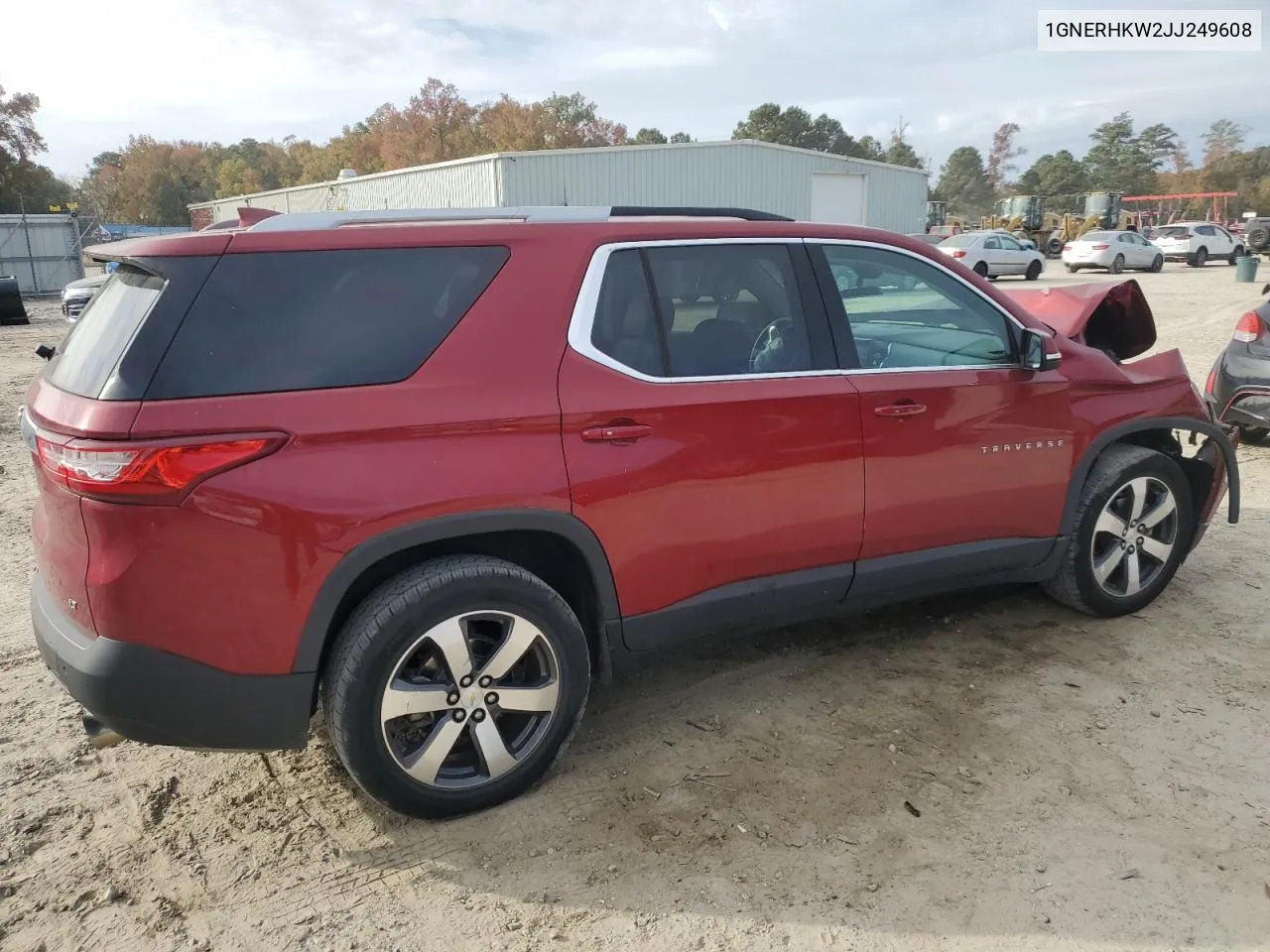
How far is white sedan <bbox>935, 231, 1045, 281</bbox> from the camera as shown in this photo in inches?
1083

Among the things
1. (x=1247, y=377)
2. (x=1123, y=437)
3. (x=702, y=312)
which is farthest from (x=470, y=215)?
(x=1247, y=377)

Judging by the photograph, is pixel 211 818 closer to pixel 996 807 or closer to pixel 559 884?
pixel 559 884

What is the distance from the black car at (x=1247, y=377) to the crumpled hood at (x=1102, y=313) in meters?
2.75

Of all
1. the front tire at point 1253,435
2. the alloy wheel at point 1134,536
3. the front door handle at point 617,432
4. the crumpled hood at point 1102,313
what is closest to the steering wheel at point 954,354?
the crumpled hood at point 1102,313

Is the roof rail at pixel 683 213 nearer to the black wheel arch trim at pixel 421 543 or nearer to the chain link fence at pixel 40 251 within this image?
the black wheel arch trim at pixel 421 543

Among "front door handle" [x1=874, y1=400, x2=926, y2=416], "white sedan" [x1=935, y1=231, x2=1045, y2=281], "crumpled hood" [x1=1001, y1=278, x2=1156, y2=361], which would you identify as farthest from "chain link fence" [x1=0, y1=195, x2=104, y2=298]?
"front door handle" [x1=874, y1=400, x2=926, y2=416]

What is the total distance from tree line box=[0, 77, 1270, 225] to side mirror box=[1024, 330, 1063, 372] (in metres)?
41.5

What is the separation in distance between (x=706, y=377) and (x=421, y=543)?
1091 mm

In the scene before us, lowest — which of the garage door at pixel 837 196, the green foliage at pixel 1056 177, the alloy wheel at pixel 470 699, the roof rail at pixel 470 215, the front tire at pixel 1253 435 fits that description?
the front tire at pixel 1253 435

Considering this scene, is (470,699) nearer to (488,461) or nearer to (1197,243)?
(488,461)

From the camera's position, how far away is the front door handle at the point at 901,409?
3.34 meters

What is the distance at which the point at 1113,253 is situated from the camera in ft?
103

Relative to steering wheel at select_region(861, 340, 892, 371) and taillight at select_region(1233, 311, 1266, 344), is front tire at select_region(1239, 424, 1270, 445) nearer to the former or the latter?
taillight at select_region(1233, 311, 1266, 344)

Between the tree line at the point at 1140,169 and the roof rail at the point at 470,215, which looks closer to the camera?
the roof rail at the point at 470,215
